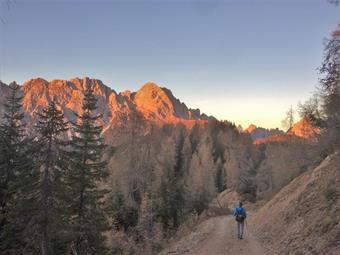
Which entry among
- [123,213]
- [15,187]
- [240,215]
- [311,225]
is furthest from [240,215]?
[123,213]

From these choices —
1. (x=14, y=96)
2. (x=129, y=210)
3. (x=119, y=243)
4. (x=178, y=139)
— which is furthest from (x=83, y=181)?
(x=178, y=139)

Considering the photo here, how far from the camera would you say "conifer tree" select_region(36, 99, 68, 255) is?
1861cm

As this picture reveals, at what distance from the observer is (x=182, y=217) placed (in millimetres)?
45688

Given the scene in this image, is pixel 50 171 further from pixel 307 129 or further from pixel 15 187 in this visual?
pixel 307 129

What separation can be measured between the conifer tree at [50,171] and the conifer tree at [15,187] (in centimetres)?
76

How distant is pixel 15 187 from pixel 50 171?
12.5ft

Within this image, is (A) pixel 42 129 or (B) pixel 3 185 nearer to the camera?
(A) pixel 42 129

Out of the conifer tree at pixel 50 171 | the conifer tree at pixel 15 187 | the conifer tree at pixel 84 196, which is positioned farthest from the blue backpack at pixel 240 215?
the conifer tree at pixel 15 187

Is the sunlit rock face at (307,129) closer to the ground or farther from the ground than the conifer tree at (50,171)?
farther from the ground

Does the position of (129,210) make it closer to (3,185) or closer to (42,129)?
(3,185)

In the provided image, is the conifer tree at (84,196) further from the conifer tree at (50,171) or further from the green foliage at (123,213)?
the green foliage at (123,213)

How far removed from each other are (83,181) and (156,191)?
24108mm

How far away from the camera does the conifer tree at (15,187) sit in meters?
20.3

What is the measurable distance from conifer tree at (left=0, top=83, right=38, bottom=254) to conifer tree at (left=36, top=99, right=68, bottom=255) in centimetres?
76
